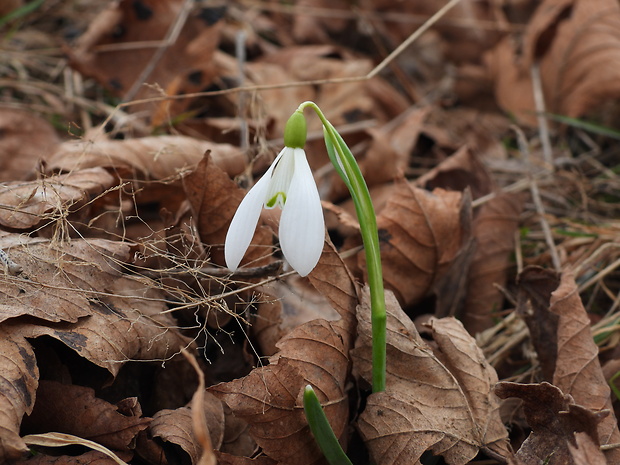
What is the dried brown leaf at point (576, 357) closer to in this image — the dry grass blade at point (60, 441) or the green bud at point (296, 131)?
the green bud at point (296, 131)

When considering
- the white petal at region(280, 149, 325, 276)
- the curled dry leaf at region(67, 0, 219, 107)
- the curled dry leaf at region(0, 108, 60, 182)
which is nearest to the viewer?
the white petal at region(280, 149, 325, 276)

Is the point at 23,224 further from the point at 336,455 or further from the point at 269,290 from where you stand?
the point at 336,455

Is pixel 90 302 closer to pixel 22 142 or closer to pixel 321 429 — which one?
pixel 321 429

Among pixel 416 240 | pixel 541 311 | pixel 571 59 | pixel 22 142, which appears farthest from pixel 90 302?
pixel 571 59

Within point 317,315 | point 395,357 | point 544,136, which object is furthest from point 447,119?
point 395,357

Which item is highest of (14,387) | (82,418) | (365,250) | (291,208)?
(291,208)

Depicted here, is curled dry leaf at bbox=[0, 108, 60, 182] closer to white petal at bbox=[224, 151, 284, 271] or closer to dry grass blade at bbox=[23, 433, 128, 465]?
dry grass blade at bbox=[23, 433, 128, 465]

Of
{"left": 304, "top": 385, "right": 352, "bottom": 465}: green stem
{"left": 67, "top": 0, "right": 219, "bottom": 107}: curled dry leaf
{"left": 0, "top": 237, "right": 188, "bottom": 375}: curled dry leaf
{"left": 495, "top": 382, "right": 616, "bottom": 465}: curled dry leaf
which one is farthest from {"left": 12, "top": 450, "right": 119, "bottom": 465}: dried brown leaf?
{"left": 67, "top": 0, "right": 219, "bottom": 107}: curled dry leaf
